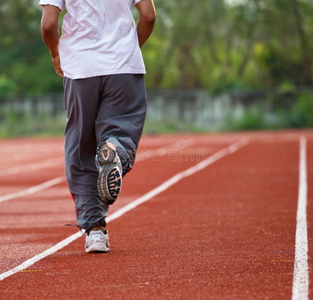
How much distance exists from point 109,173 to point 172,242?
1327 mm

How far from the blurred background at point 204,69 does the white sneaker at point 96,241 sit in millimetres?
34832

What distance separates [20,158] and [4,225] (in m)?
15.3

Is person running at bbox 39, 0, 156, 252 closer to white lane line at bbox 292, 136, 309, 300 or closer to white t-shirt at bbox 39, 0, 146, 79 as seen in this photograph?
white t-shirt at bbox 39, 0, 146, 79

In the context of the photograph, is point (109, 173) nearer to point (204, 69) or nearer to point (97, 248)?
point (97, 248)

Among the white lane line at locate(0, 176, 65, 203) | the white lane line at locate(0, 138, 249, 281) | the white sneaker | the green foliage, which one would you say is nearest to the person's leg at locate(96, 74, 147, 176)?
the white sneaker

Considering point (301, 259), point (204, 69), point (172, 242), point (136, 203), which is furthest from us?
point (204, 69)

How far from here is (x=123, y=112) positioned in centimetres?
538

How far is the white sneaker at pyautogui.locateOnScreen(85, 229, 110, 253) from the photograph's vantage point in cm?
550

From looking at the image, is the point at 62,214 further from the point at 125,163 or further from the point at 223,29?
the point at 223,29

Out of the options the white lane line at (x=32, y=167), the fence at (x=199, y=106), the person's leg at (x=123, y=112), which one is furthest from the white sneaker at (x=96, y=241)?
the fence at (x=199, y=106)

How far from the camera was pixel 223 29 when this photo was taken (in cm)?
5047

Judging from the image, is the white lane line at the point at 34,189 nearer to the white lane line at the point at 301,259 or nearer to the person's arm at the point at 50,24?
the white lane line at the point at 301,259

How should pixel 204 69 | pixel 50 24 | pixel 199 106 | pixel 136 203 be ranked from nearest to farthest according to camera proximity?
1. pixel 50 24
2. pixel 136 203
3. pixel 199 106
4. pixel 204 69

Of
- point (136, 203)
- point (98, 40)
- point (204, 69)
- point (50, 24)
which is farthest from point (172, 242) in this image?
point (204, 69)
